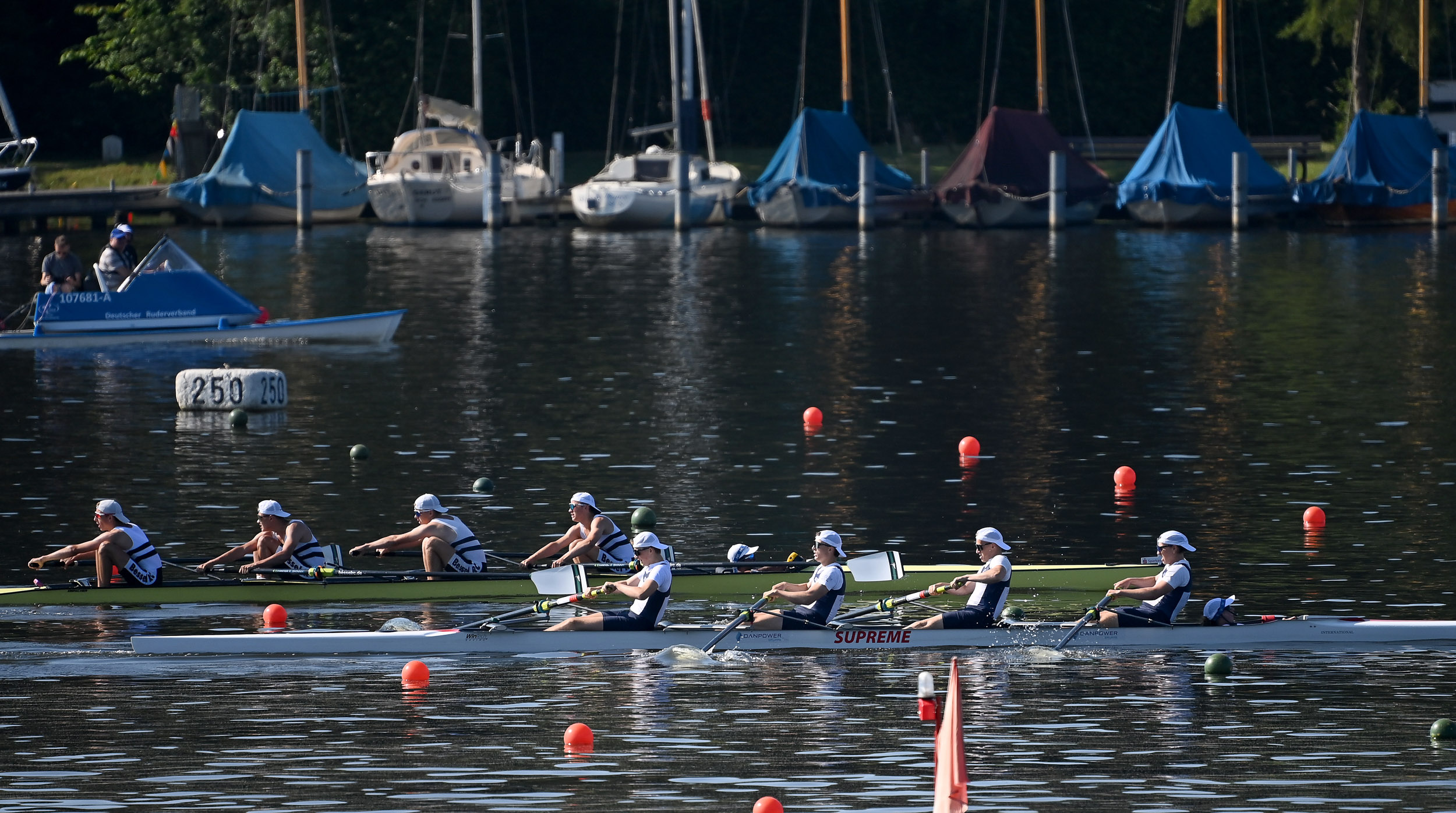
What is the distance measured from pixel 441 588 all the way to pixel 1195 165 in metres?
47.0

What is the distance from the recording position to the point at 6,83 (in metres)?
74.2

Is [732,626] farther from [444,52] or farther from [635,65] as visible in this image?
[444,52]

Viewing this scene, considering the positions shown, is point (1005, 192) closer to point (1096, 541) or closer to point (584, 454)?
point (584, 454)

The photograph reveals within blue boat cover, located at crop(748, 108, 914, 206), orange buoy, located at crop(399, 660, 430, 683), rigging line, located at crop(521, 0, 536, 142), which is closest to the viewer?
orange buoy, located at crop(399, 660, 430, 683)

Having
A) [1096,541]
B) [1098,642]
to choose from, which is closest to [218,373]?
[1096,541]

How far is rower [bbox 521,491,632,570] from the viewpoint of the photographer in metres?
21.6

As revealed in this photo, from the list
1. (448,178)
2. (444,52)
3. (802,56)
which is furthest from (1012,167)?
(444,52)

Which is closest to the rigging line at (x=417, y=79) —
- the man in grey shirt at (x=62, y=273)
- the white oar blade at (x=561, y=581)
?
the man in grey shirt at (x=62, y=273)

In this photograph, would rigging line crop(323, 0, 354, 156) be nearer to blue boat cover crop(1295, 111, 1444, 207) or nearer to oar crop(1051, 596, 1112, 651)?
blue boat cover crop(1295, 111, 1444, 207)

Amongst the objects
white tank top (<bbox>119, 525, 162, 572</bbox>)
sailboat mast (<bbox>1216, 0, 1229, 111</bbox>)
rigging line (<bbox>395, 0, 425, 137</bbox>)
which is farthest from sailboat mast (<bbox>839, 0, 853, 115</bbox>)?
white tank top (<bbox>119, 525, 162, 572</bbox>)

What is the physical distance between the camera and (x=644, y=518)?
24.1 meters

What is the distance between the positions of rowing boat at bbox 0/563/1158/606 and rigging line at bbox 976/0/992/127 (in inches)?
2038

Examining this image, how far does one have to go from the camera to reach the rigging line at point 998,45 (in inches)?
2785

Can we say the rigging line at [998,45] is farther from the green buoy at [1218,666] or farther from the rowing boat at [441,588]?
the green buoy at [1218,666]
